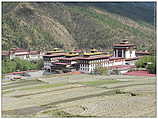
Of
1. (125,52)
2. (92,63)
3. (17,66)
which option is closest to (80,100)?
(92,63)

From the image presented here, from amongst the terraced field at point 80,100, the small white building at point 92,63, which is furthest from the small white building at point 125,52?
the terraced field at point 80,100

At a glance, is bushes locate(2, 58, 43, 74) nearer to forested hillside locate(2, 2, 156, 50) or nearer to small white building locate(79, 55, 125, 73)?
small white building locate(79, 55, 125, 73)

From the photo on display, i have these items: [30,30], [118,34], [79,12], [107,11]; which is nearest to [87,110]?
[30,30]

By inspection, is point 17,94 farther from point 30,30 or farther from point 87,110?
point 30,30

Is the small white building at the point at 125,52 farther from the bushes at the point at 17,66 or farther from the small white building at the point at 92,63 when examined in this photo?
the bushes at the point at 17,66

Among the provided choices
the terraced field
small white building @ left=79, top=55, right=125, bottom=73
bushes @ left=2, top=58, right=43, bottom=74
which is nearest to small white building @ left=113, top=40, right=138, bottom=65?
small white building @ left=79, top=55, right=125, bottom=73
